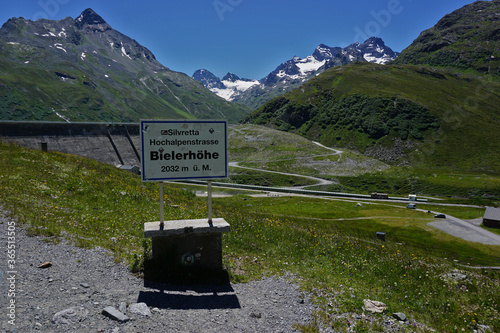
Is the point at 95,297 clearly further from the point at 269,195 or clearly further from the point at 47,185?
the point at 269,195

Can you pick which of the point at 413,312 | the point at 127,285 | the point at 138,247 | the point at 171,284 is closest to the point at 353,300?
the point at 413,312

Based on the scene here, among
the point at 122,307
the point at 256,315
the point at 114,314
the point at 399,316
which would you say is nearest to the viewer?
the point at 114,314

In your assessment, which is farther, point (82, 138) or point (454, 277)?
point (82, 138)

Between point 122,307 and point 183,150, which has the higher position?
point 183,150

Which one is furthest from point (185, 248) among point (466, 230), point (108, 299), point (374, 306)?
point (466, 230)

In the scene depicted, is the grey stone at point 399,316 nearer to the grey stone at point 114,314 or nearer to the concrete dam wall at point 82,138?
the grey stone at point 114,314

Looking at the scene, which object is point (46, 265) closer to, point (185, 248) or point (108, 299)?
point (108, 299)

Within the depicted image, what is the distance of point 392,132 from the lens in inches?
7515

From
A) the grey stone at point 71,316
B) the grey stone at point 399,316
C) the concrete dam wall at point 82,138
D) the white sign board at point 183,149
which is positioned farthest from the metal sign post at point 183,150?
the concrete dam wall at point 82,138

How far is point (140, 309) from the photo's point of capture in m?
8.21

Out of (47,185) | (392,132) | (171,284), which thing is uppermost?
(392,132)

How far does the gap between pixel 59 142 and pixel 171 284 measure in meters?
88.4

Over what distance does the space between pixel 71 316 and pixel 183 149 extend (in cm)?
664

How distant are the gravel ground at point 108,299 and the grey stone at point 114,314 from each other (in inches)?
3.9
